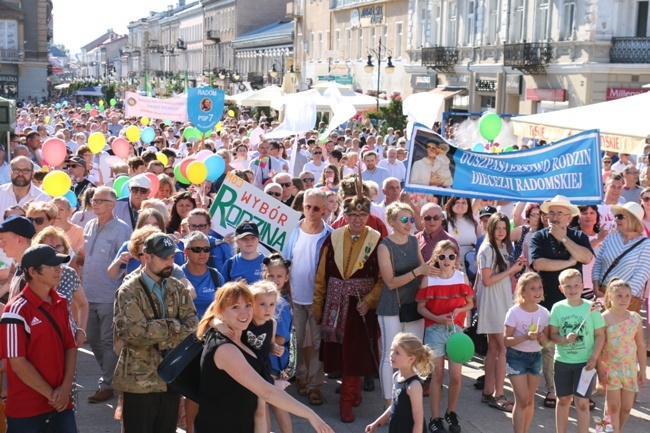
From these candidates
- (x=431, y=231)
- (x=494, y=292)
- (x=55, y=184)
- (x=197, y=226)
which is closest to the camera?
(x=197, y=226)

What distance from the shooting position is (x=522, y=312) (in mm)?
7039

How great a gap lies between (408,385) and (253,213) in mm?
3283

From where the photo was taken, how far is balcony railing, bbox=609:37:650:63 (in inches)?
1092

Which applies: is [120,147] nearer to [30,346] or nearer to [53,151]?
[53,151]

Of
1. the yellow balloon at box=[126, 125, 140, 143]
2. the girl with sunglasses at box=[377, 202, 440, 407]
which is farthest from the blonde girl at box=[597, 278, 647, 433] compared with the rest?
the yellow balloon at box=[126, 125, 140, 143]

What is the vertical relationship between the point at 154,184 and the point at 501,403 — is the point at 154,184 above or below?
above

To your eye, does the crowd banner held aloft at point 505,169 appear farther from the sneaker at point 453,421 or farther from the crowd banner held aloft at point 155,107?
the crowd banner held aloft at point 155,107

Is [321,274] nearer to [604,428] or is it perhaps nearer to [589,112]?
[604,428]

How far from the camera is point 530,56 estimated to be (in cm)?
3120

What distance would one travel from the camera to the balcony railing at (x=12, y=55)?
8169 centimetres

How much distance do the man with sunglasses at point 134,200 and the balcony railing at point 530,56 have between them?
24013mm

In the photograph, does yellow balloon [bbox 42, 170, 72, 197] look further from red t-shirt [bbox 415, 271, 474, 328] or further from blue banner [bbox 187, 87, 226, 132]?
blue banner [bbox 187, 87, 226, 132]

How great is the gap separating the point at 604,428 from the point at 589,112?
6329 millimetres

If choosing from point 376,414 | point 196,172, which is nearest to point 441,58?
point 196,172
